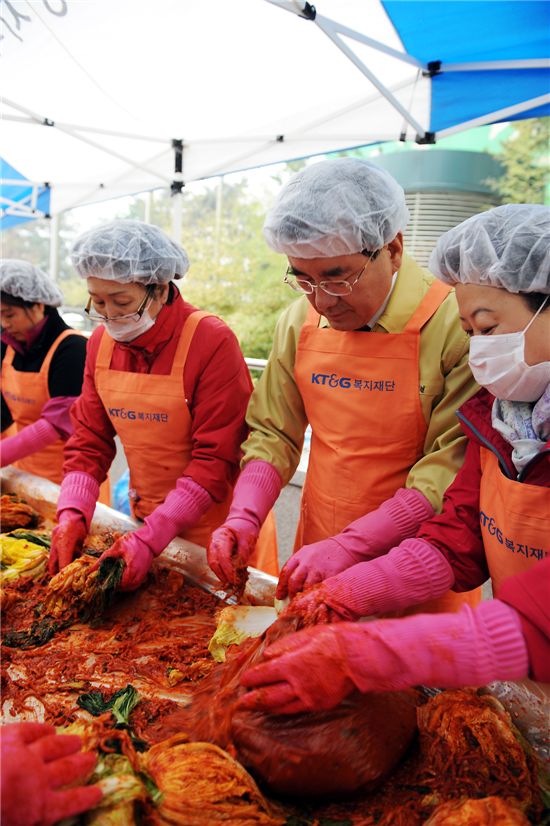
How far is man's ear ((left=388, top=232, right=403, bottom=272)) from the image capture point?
7.16 feet

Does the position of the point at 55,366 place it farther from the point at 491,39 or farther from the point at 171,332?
the point at 491,39

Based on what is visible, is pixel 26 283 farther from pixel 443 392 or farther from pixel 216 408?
pixel 443 392

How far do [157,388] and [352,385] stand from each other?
3.05 ft

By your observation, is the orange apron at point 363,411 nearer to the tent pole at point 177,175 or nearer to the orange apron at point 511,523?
the orange apron at point 511,523

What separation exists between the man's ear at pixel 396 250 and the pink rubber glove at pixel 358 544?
2.63ft

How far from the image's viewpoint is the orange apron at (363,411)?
221cm

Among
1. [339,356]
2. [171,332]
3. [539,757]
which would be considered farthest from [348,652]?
[171,332]

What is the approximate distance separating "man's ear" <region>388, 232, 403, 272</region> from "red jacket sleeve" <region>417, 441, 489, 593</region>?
0.72 meters

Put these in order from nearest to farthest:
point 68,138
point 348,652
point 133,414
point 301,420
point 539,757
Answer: point 348,652
point 539,757
point 301,420
point 133,414
point 68,138

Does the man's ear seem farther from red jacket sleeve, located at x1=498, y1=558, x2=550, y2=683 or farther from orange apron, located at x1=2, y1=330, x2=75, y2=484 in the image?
orange apron, located at x1=2, y1=330, x2=75, y2=484

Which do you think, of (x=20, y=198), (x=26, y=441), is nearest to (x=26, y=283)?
(x=26, y=441)

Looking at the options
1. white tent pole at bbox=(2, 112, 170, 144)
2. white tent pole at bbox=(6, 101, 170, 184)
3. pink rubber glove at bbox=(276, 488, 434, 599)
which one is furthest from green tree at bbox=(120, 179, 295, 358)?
pink rubber glove at bbox=(276, 488, 434, 599)

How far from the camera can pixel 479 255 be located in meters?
1.66

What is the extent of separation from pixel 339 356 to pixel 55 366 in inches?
81.5
